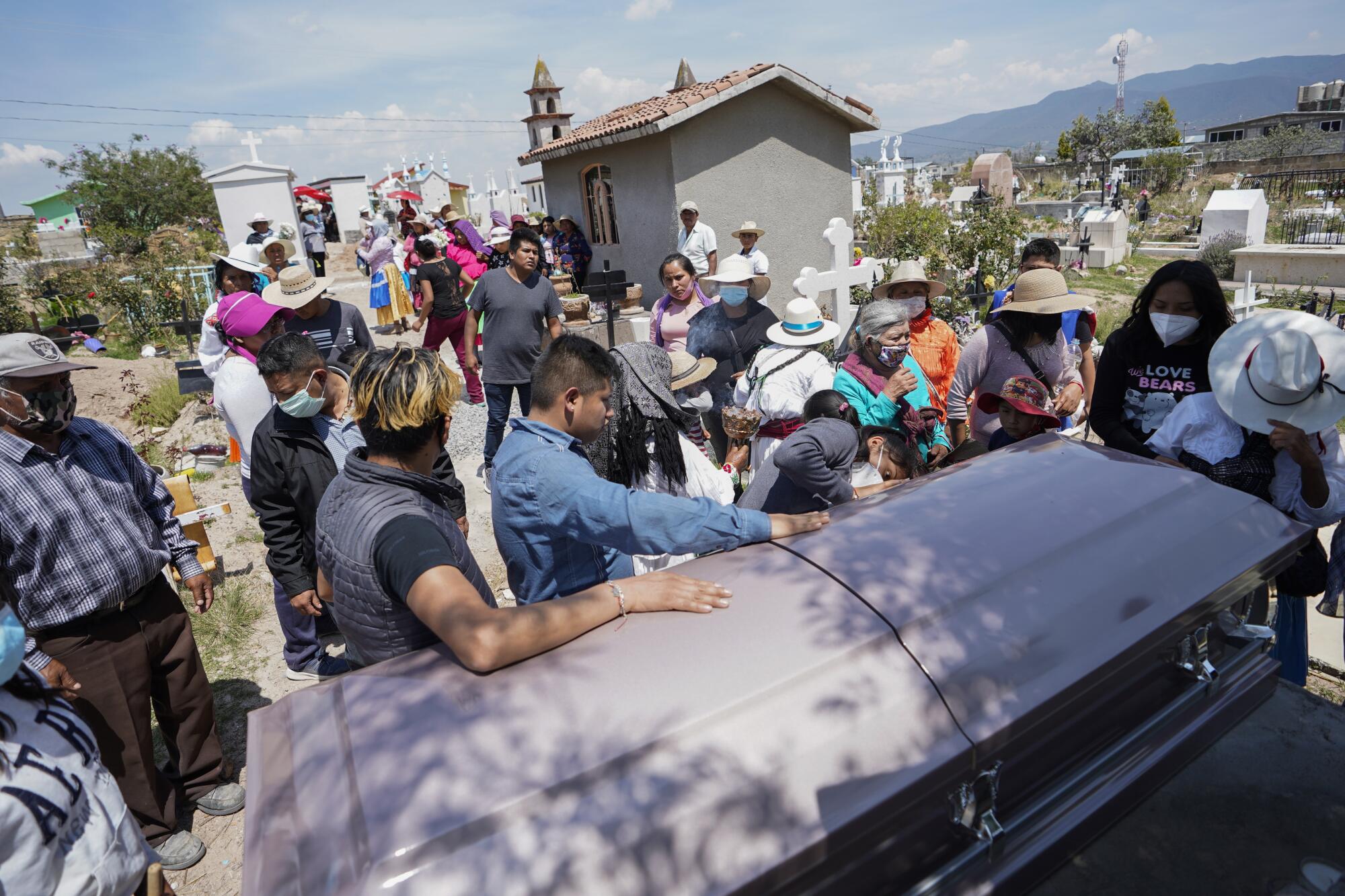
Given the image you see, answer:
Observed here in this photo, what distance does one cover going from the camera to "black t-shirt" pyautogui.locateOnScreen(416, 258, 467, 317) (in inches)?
255

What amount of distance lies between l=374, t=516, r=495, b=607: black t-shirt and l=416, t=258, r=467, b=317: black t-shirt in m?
5.14

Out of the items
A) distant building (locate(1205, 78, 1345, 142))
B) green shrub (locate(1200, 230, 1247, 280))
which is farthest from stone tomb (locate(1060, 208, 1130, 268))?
distant building (locate(1205, 78, 1345, 142))

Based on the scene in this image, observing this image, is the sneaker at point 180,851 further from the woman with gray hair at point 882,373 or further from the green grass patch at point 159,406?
the green grass patch at point 159,406

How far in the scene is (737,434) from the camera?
145 inches

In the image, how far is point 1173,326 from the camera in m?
2.95

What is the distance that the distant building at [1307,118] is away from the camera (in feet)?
161

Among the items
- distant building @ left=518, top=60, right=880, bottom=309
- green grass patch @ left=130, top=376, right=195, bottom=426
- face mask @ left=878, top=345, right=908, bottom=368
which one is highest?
distant building @ left=518, top=60, right=880, bottom=309

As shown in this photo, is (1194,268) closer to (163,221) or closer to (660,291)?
(660,291)

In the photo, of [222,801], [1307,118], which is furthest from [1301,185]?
[1307,118]

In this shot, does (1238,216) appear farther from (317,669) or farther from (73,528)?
(73,528)

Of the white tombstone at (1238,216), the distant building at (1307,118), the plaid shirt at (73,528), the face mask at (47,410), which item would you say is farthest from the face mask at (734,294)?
the distant building at (1307,118)

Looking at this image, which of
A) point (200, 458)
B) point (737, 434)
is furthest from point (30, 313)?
point (737, 434)

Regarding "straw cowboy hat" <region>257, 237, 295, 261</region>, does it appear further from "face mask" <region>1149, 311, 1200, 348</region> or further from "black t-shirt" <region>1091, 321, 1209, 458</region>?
"face mask" <region>1149, 311, 1200, 348</region>

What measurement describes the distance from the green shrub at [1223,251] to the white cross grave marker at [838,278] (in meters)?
10.8
